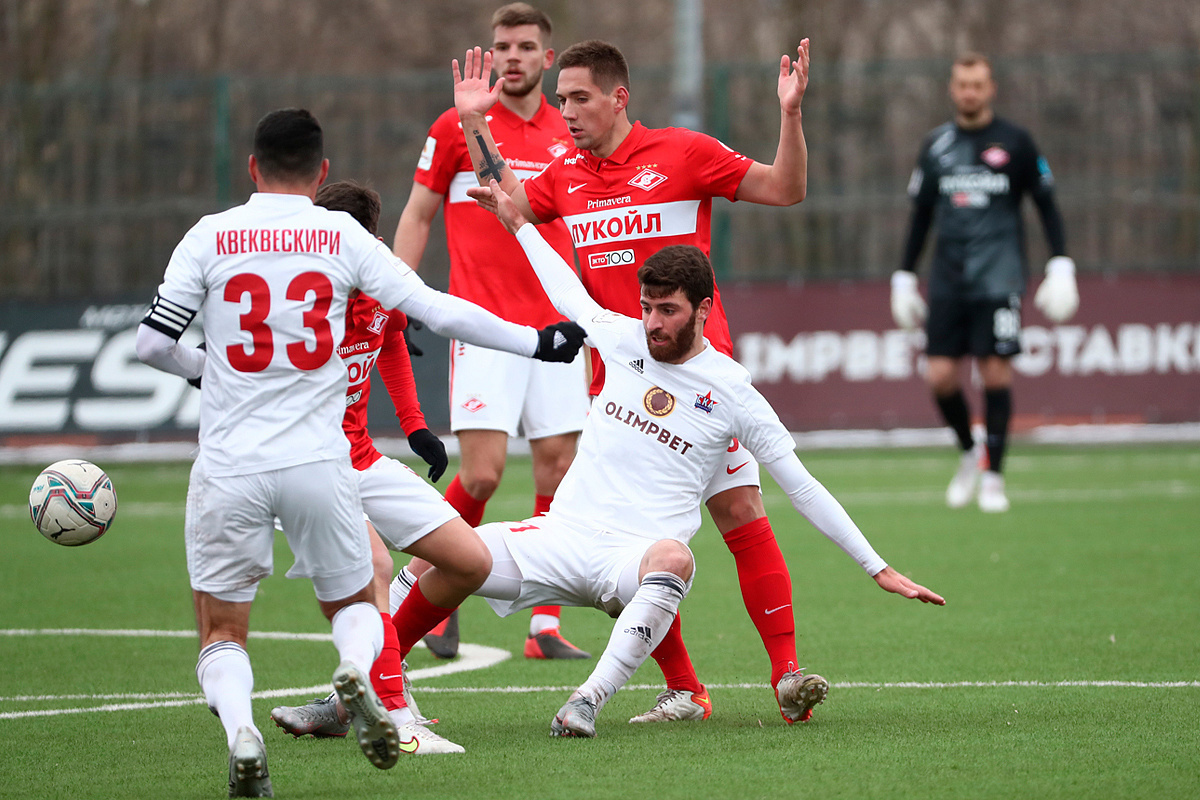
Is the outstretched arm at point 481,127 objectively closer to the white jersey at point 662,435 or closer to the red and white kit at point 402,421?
the red and white kit at point 402,421

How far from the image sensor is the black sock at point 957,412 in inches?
434

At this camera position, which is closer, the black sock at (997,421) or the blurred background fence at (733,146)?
the black sock at (997,421)

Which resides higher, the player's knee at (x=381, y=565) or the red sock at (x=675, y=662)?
the player's knee at (x=381, y=565)

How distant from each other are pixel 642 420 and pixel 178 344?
4.93 feet

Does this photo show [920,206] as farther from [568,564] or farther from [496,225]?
[568,564]

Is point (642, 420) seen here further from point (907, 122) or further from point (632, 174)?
point (907, 122)

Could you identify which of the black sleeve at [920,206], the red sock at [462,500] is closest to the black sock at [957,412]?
the black sleeve at [920,206]

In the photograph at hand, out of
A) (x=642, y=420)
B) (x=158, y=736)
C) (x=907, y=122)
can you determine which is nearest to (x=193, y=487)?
(x=158, y=736)

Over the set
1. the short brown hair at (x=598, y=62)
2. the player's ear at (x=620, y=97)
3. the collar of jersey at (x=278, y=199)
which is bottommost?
the collar of jersey at (x=278, y=199)

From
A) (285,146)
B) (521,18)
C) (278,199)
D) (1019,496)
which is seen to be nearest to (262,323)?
(278,199)

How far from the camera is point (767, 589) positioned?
5238 millimetres

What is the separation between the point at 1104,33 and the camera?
30125 mm

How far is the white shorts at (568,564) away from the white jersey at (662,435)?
2.7 inches

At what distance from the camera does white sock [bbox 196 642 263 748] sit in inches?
161
